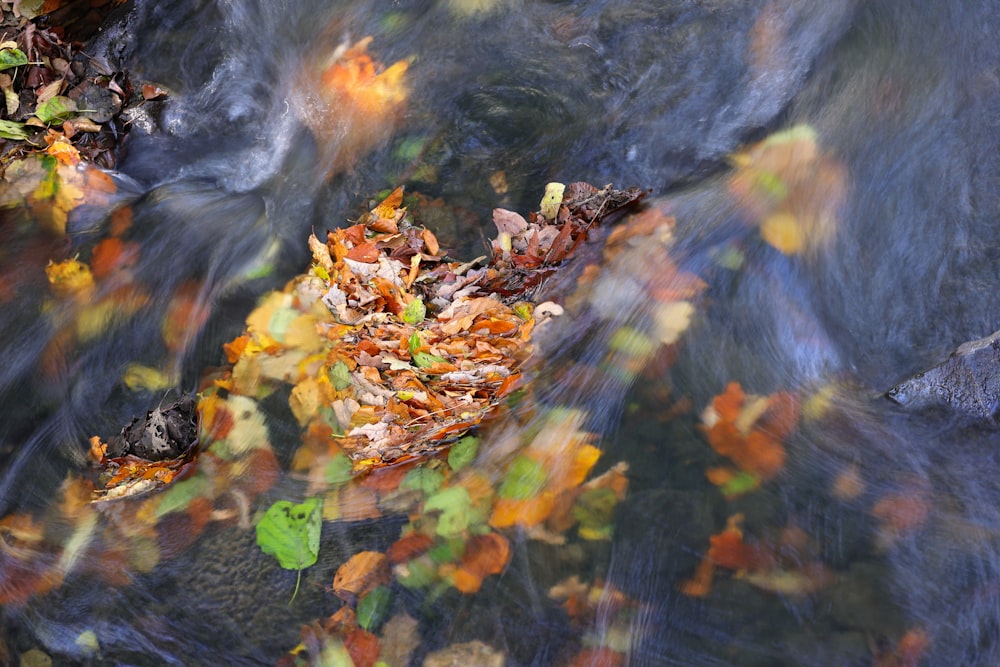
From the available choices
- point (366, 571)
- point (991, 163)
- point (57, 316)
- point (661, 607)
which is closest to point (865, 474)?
point (661, 607)

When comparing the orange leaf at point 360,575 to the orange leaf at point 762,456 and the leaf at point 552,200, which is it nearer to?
the orange leaf at point 762,456

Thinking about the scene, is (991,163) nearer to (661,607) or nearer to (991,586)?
(991,586)

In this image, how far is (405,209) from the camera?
3.49m

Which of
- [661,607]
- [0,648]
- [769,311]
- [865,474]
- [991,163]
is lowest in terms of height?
[0,648]

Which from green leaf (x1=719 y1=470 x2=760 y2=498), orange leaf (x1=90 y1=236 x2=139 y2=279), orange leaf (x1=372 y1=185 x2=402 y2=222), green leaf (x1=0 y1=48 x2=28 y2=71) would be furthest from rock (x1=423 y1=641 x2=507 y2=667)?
green leaf (x1=0 y1=48 x2=28 y2=71)

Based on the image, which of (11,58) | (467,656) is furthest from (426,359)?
→ (11,58)

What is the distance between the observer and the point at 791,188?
2.83 meters

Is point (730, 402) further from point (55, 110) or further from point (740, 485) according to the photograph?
point (55, 110)

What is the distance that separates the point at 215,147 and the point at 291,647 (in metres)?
2.70

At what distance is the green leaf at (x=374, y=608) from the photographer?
7.63 feet

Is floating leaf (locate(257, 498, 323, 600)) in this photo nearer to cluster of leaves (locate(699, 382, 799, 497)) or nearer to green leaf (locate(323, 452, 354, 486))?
green leaf (locate(323, 452, 354, 486))

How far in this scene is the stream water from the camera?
2162 mm

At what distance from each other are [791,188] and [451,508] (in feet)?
5.70

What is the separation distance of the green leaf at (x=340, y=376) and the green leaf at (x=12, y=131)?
8.30 feet
